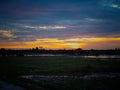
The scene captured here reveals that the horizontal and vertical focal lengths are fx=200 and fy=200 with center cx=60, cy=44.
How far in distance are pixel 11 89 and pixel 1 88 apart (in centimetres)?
115

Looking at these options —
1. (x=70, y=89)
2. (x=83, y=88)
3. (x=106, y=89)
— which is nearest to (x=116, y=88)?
(x=106, y=89)

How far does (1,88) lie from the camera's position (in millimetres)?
20016

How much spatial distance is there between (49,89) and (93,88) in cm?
533

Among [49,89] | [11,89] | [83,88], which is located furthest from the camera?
[83,88]

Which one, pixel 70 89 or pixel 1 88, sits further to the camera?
pixel 70 89

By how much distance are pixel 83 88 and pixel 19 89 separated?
7658 mm

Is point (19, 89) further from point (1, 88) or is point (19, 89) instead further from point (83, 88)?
point (83, 88)

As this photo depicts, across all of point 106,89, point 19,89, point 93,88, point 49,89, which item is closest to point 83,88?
point 93,88

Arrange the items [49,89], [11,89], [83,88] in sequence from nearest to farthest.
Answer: [11,89], [49,89], [83,88]

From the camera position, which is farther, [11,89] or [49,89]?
[49,89]

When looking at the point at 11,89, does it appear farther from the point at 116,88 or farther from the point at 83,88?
the point at 116,88

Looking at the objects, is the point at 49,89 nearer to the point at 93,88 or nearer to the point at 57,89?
the point at 57,89

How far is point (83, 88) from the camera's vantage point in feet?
76.4

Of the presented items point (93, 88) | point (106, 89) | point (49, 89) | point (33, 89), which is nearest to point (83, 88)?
point (93, 88)
